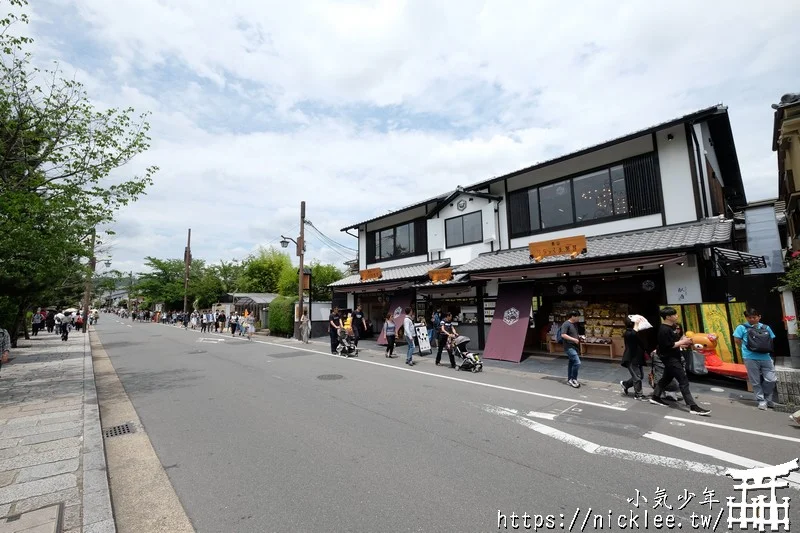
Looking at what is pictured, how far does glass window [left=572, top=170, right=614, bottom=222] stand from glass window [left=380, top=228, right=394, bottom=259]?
996cm

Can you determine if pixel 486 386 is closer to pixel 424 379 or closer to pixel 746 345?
pixel 424 379

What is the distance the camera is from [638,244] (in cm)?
1028

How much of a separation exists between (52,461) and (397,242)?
53.7 feet

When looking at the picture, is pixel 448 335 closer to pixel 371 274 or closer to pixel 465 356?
pixel 465 356

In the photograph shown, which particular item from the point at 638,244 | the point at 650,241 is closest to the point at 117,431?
the point at 638,244

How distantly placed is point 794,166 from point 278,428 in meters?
17.5

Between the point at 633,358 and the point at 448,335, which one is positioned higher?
the point at 448,335

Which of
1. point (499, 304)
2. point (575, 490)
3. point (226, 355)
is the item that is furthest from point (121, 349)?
point (575, 490)

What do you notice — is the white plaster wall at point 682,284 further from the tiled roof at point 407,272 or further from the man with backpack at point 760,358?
the tiled roof at point 407,272

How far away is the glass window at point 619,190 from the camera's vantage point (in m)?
11.8

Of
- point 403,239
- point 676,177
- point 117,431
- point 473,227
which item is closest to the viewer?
point 117,431

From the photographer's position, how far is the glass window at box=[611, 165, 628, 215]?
11844 mm

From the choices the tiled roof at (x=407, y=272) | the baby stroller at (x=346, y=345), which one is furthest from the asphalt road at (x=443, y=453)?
the tiled roof at (x=407, y=272)

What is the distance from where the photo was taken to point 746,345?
6801 mm
